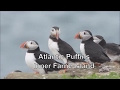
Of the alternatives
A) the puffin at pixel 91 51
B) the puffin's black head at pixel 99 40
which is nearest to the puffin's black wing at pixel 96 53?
the puffin at pixel 91 51

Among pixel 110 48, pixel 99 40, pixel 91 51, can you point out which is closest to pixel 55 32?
pixel 91 51

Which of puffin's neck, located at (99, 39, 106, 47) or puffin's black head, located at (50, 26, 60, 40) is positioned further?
puffin's neck, located at (99, 39, 106, 47)

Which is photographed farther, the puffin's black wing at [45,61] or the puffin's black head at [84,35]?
the puffin's black head at [84,35]

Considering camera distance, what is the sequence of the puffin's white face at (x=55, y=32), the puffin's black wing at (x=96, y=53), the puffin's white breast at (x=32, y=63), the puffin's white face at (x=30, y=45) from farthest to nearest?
the puffin's white face at (x=55, y=32) → the puffin's black wing at (x=96, y=53) → the puffin's white face at (x=30, y=45) → the puffin's white breast at (x=32, y=63)

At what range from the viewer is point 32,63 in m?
15.0

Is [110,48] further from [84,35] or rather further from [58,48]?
[58,48]

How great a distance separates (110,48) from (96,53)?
168cm

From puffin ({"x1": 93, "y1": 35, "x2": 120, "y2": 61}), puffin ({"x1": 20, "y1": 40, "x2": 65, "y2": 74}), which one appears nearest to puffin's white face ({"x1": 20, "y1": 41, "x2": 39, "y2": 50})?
puffin ({"x1": 20, "y1": 40, "x2": 65, "y2": 74})

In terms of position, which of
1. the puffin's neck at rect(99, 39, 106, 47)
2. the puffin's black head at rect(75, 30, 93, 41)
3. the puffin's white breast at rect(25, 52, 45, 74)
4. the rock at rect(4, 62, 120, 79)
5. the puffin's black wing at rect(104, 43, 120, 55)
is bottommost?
the rock at rect(4, 62, 120, 79)

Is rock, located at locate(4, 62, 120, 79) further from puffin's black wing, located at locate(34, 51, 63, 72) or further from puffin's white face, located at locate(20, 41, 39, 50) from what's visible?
puffin's white face, located at locate(20, 41, 39, 50)

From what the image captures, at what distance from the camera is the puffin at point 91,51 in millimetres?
15844

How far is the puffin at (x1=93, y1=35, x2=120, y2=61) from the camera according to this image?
1731 centimetres

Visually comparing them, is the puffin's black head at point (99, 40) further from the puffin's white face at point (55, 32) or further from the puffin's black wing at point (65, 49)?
the puffin's white face at point (55, 32)

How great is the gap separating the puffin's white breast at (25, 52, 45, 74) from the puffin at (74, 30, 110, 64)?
188 centimetres
